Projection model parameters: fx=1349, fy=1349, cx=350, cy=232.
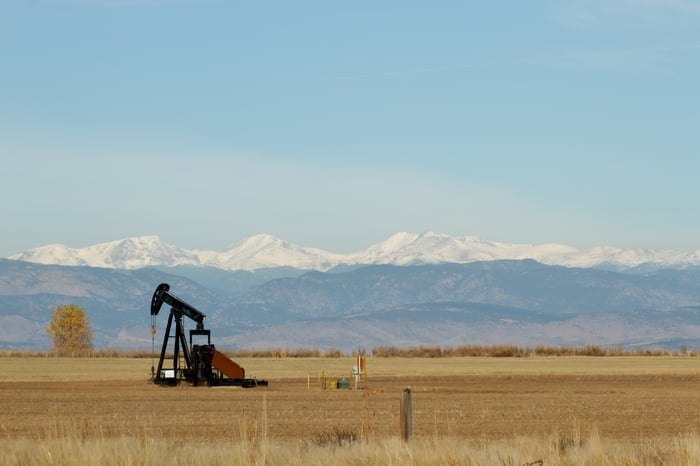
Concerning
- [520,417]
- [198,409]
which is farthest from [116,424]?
[520,417]

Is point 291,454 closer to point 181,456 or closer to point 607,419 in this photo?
point 181,456

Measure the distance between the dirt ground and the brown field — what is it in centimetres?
5

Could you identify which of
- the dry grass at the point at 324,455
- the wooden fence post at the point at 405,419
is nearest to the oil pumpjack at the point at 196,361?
the dry grass at the point at 324,455

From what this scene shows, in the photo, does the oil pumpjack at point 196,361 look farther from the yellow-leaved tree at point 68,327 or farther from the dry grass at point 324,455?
the yellow-leaved tree at point 68,327

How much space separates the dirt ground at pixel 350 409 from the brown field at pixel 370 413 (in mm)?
49

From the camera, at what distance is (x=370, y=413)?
41719 mm

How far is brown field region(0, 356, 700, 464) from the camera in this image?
22266 millimetres

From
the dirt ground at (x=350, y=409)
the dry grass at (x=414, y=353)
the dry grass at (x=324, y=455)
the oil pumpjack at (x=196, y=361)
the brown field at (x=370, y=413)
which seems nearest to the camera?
the dry grass at (x=324, y=455)

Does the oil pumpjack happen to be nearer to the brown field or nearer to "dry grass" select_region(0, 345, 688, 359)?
the brown field

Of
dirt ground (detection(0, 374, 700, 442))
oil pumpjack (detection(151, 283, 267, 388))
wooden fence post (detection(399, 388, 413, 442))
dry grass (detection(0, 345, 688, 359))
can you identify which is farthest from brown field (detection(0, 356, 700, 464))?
dry grass (detection(0, 345, 688, 359))

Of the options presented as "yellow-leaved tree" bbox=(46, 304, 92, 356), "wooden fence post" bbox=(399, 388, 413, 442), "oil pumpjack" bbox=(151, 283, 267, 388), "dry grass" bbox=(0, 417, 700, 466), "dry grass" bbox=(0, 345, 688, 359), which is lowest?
"dry grass" bbox=(0, 417, 700, 466)

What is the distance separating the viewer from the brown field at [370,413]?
877 inches

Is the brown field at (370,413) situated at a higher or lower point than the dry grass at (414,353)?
lower

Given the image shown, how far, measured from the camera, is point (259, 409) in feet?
143
